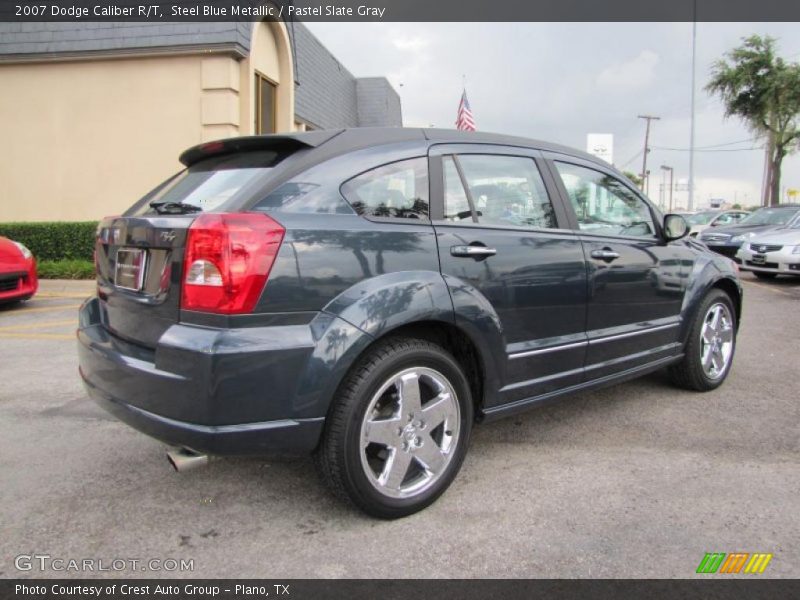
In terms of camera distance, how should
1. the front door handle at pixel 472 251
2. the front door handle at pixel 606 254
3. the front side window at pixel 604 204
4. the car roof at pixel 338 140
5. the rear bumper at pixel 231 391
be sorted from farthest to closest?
the front side window at pixel 604 204 < the front door handle at pixel 606 254 < the front door handle at pixel 472 251 < the car roof at pixel 338 140 < the rear bumper at pixel 231 391

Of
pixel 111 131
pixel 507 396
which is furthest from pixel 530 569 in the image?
pixel 111 131

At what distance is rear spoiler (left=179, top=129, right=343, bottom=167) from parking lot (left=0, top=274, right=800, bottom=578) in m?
1.57

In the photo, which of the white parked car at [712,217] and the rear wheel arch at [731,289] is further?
the white parked car at [712,217]

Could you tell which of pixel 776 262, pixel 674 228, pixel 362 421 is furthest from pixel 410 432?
pixel 776 262

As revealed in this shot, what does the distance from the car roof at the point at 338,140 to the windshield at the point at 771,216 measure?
12758 mm

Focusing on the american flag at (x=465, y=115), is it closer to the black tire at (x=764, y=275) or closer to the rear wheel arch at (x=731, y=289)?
the black tire at (x=764, y=275)

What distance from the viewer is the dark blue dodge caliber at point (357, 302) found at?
7.29 ft

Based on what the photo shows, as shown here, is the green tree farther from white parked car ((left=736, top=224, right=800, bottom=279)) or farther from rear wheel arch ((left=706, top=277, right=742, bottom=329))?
rear wheel arch ((left=706, top=277, right=742, bottom=329))

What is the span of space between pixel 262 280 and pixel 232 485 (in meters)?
1.23

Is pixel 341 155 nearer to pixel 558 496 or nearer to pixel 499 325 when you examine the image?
pixel 499 325

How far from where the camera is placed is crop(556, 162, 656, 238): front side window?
11.4 ft

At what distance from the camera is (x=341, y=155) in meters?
2.59

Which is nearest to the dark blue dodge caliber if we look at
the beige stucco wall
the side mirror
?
the side mirror

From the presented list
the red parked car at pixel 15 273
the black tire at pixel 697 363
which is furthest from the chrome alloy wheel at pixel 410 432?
the red parked car at pixel 15 273
